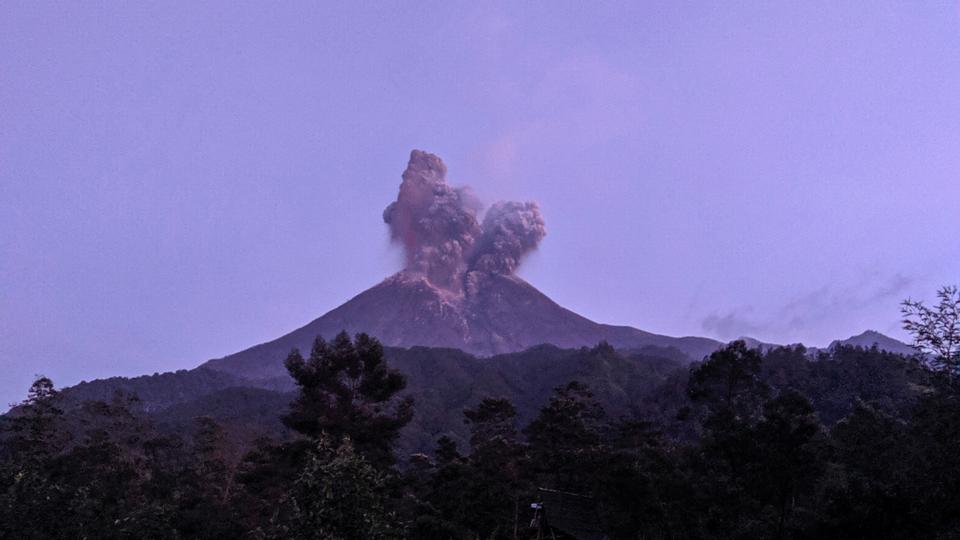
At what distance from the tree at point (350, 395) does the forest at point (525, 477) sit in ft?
0.32

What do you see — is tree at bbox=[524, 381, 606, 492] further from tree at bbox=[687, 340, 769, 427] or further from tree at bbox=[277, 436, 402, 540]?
tree at bbox=[277, 436, 402, 540]

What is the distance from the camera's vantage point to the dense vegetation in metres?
21.9

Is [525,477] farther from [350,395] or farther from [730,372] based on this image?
[730,372]

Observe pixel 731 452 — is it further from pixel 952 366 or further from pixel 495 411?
pixel 495 411

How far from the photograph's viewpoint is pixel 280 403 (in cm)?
13400

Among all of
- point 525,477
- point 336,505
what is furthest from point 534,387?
point 336,505

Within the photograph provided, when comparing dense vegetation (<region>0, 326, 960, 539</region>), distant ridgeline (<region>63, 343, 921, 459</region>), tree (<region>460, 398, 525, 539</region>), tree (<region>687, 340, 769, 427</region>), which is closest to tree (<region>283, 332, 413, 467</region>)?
dense vegetation (<region>0, 326, 960, 539</region>)

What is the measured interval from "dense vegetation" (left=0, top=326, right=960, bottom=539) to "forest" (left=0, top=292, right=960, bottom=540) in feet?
Answer: 0.24

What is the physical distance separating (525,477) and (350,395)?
35.7ft

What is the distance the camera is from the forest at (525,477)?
2192 centimetres

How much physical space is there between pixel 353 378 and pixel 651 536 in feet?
58.3

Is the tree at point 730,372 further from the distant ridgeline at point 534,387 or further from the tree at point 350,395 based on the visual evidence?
the tree at point 350,395

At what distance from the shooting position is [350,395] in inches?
1465

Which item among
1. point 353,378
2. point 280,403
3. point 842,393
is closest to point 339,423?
point 353,378
